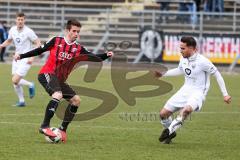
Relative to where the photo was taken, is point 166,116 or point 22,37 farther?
point 22,37

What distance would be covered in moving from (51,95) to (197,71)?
2472mm

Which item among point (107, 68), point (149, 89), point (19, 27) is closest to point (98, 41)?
point (107, 68)

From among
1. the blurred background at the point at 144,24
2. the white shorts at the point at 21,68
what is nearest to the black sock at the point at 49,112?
the white shorts at the point at 21,68

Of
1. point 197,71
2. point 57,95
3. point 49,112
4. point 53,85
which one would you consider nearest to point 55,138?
point 49,112

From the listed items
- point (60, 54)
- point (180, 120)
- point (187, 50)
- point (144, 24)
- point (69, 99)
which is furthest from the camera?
point (144, 24)

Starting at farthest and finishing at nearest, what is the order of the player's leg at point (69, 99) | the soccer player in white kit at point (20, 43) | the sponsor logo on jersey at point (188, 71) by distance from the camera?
1. the soccer player in white kit at point (20, 43)
2. the player's leg at point (69, 99)
3. the sponsor logo on jersey at point (188, 71)

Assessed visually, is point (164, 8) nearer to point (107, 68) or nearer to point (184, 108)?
point (107, 68)

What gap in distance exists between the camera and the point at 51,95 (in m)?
12.7

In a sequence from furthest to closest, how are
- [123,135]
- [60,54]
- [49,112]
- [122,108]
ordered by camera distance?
[122,108]
[123,135]
[60,54]
[49,112]

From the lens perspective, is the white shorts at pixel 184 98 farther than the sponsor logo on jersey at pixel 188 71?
No

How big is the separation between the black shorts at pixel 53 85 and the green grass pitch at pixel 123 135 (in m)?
0.79

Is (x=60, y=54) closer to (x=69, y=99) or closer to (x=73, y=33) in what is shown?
(x=73, y=33)

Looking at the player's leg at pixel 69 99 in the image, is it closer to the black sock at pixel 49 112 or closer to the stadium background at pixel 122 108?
the stadium background at pixel 122 108

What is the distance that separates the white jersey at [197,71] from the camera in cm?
1249
